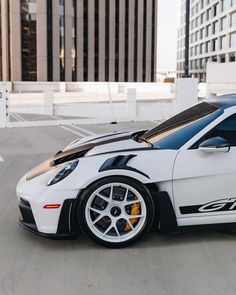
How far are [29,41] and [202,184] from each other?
50575 millimetres

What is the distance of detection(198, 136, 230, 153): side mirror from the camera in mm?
3906

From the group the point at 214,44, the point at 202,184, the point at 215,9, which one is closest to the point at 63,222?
the point at 202,184

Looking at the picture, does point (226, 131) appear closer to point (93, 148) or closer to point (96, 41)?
point (93, 148)

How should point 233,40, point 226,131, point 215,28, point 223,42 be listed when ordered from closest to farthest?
1. point 226,131
2. point 233,40
3. point 223,42
4. point 215,28

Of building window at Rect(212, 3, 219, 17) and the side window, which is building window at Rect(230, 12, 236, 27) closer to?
building window at Rect(212, 3, 219, 17)

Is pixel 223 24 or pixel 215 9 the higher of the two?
pixel 215 9

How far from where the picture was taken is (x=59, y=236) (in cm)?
392

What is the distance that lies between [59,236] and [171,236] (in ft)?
3.73

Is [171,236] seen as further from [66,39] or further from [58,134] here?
[66,39]

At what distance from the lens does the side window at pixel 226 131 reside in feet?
13.6

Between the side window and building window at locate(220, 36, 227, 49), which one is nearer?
the side window

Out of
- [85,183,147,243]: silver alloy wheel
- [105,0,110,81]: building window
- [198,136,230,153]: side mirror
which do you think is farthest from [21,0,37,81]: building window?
[198,136,230,153]: side mirror

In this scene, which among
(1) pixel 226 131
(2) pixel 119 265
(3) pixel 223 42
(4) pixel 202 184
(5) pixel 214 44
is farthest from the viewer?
(5) pixel 214 44

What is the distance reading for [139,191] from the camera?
3.90 metres
